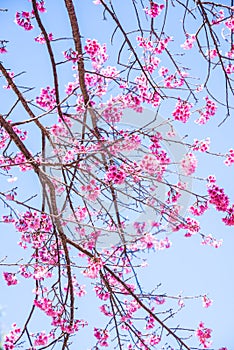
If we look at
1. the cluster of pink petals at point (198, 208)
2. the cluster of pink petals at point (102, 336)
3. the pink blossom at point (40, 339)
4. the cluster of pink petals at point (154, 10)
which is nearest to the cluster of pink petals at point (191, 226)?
the cluster of pink petals at point (198, 208)

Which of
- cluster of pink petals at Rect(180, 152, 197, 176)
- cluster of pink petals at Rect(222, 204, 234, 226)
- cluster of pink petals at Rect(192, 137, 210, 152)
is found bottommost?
cluster of pink petals at Rect(222, 204, 234, 226)

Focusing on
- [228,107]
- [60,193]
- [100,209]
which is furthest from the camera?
[60,193]

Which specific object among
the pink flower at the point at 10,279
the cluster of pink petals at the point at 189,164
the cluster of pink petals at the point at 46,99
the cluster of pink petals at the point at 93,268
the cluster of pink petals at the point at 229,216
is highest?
the cluster of pink petals at the point at 46,99

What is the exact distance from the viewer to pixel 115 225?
2.88 meters

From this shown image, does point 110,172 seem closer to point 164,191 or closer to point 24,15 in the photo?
point 164,191

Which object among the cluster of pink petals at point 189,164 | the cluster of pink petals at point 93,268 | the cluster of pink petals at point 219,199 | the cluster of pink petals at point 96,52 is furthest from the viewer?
the cluster of pink petals at point 96,52

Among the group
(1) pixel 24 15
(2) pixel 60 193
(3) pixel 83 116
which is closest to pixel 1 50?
(1) pixel 24 15

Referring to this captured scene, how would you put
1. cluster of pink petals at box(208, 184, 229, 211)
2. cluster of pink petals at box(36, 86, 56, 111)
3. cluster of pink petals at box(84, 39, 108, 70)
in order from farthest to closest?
cluster of pink petals at box(36, 86, 56, 111) < cluster of pink petals at box(84, 39, 108, 70) < cluster of pink petals at box(208, 184, 229, 211)

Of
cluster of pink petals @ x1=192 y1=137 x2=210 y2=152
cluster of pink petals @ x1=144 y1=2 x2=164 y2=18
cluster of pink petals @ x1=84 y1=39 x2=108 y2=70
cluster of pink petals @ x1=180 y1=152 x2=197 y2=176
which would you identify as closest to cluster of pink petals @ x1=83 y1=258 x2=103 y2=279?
cluster of pink petals @ x1=180 y1=152 x2=197 y2=176

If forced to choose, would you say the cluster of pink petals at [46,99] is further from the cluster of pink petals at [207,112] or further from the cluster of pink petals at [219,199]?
the cluster of pink petals at [219,199]

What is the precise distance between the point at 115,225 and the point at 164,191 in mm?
322

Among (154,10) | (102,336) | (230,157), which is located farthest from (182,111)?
(102,336)

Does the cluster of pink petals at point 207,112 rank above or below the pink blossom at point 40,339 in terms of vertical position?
above

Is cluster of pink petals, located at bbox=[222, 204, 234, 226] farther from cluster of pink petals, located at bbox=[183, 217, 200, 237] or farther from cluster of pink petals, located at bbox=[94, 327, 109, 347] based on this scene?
cluster of pink petals, located at bbox=[94, 327, 109, 347]
